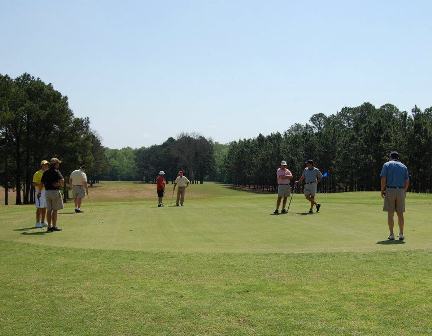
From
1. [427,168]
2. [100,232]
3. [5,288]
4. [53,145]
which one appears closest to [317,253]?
[5,288]

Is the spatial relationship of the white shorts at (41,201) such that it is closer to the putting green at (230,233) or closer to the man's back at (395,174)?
the putting green at (230,233)

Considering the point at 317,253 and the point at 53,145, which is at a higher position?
the point at 53,145

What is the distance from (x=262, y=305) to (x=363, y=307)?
137 centimetres

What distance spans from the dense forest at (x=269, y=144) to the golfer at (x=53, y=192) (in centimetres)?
3974

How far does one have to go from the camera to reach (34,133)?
68.2 meters

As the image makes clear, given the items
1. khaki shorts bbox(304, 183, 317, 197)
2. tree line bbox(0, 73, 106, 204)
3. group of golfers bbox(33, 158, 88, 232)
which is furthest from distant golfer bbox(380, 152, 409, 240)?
tree line bbox(0, 73, 106, 204)

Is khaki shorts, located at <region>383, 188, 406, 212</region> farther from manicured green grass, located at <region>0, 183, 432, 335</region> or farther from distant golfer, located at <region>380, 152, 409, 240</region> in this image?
manicured green grass, located at <region>0, 183, 432, 335</region>

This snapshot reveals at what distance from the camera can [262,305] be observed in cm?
717

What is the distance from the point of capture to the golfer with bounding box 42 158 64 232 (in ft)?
55.0

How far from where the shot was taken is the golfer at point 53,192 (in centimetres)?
1677

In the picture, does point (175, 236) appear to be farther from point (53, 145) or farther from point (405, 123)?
point (405, 123)

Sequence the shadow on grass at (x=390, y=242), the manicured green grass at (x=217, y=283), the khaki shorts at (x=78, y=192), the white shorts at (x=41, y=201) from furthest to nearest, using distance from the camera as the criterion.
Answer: the khaki shorts at (x=78, y=192)
the white shorts at (x=41, y=201)
the shadow on grass at (x=390, y=242)
the manicured green grass at (x=217, y=283)

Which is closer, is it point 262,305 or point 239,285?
point 262,305

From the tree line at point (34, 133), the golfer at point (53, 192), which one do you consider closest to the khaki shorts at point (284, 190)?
the golfer at point (53, 192)
